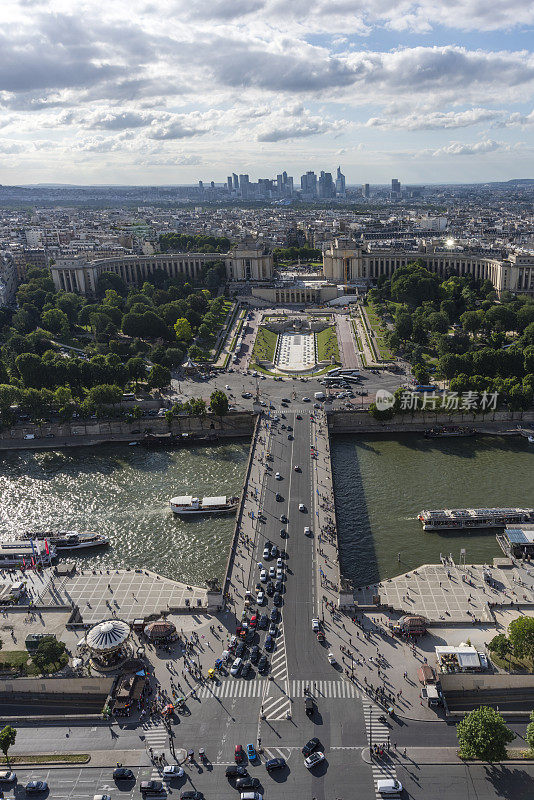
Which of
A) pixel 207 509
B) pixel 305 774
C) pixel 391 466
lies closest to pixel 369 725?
pixel 305 774

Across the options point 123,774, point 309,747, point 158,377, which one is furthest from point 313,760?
point 158,377

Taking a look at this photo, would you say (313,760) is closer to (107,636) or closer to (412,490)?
(107,636)

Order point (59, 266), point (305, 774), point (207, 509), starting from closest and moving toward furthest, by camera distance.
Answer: point (305, 774) < point (207, 509) < point (59, 266)

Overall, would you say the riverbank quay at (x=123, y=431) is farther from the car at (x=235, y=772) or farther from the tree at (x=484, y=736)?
the tree at (x=484, y=736)

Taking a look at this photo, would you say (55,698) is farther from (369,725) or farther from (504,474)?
(504,474)

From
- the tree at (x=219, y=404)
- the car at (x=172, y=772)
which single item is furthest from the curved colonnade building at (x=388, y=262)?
the car at (x=172, y=772)

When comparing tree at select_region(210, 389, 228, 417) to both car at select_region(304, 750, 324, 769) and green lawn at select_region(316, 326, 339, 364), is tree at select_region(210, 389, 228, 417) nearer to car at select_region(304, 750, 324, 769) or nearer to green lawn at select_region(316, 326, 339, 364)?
green lawn at select_region(316, 326, 339, 364)
